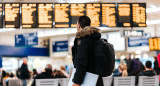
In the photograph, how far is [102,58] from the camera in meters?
2.98

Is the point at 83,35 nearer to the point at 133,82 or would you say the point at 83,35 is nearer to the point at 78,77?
the point at 78,77

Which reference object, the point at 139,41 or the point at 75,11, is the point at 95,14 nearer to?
the point at 75,11

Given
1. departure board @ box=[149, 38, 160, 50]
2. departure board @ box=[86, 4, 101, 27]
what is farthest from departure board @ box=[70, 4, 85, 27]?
departure board @ box=[149, 38, 160, 50]

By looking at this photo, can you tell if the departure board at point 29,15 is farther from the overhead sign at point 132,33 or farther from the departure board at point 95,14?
the overhead sign at point 132,33

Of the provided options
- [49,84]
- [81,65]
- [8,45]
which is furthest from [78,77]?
[8,45]

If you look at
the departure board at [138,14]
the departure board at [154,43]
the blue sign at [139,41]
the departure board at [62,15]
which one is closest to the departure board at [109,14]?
the departure board at [138,14]

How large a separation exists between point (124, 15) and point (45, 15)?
2240mm

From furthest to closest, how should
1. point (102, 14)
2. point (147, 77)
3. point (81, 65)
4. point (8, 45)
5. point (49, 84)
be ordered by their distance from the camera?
point (8, 45) < point (102, 14) < point (147, 77) < point (49, 84) < point (81, 65)

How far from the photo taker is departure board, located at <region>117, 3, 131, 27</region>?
8.62m

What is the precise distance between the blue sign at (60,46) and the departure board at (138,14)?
14.4m

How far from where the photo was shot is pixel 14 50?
21625 millimetres

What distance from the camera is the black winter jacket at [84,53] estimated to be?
2.88 m

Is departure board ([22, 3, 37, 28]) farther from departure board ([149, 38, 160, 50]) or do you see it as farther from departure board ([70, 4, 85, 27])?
A: departure board ([149, 38, 160, 50])

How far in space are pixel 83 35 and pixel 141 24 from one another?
5.97m
